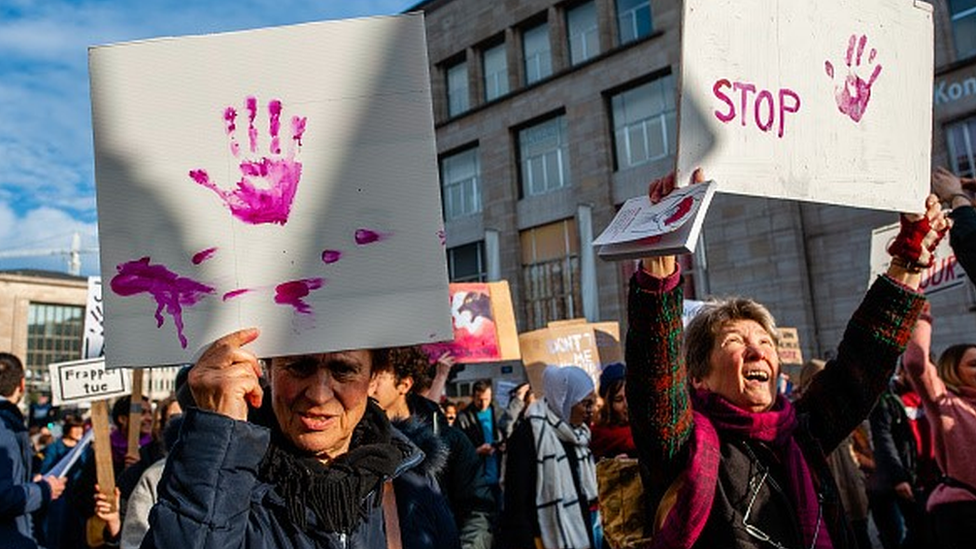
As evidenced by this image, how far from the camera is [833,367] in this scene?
2.32 m

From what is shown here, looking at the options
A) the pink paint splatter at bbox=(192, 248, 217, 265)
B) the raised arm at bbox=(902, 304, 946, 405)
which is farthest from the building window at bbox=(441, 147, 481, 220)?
the pink paint splatter at bbox=(192, 248, 217, 265)

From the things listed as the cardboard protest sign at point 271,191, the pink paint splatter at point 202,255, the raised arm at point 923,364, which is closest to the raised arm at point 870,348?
the raised arm at point 923,364

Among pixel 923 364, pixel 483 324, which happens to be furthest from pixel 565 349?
pixel 923 364

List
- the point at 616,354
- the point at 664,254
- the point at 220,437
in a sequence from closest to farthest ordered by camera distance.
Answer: the point at 220,437 → the point at 664,254 → the point at 616,354

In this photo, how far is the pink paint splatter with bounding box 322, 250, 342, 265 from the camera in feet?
5.91

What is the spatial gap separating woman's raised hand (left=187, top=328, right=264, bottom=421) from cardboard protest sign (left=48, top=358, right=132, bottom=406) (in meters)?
3.94

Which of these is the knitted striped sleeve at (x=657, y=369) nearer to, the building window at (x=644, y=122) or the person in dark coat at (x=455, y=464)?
the person in dark coat at (x=455, y=464)

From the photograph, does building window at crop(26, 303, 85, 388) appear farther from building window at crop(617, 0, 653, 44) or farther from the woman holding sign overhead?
the woman holding sign overhead

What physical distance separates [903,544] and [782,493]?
208 inches

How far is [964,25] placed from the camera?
15859 millimetres

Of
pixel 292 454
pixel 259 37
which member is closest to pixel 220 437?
pixel 292 454

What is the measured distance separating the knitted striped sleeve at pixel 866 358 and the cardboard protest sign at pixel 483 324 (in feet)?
17.8

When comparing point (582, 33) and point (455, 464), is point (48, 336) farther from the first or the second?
point (455, 464)

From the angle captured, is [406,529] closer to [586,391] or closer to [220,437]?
[220,437]
